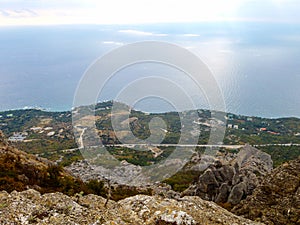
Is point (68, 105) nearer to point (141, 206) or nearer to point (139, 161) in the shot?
point (139, 161)

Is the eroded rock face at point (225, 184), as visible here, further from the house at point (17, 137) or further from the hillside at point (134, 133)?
the house at point (17, 137)

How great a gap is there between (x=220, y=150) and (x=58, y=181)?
44979 millimetres

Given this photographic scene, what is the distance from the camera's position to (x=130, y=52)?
56.9 ft

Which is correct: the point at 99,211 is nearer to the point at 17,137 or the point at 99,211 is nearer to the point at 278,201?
the point at 278,201

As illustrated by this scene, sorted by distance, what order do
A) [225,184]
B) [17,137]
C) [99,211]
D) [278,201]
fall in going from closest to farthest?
[99,211] → [278,201] → [225,184] → [17,137]

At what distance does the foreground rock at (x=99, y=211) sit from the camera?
6.29m

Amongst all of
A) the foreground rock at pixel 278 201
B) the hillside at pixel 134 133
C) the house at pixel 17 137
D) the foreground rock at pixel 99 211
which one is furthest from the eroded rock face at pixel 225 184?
the house at pixel 17 137

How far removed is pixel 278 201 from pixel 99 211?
6212 millimetres

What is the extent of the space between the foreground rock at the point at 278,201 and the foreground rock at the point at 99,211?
173cm

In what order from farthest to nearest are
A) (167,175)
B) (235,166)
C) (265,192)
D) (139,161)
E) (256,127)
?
(256,127) < (139,161) < (167,175) < (235,166) < (265,192)

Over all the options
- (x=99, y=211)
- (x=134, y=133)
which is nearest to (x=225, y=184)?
(x=99, y=211)

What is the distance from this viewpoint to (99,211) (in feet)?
22.5

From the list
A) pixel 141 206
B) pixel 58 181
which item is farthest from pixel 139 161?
pixel 141 206

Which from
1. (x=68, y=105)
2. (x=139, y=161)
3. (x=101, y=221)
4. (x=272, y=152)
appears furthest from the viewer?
(x=68, y=105)
